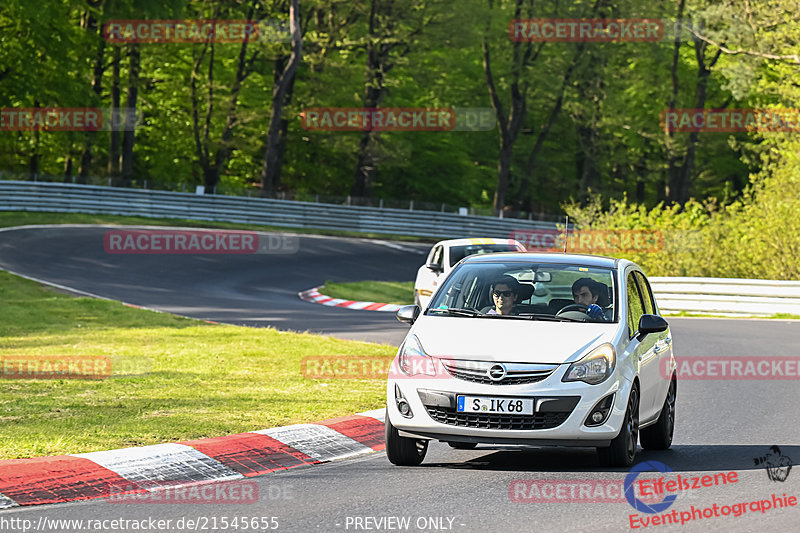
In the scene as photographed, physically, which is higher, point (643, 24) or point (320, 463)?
point (643, 24)

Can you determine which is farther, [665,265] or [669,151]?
[669,151]

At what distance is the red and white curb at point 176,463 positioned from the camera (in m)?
7.45

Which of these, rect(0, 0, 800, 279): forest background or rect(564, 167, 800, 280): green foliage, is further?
rect(0, 0, 800, 279): forest background

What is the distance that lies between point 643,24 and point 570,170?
1184cm

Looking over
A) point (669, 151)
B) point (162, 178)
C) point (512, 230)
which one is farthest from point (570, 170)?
point (162, 178)

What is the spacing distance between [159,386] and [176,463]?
400 cm

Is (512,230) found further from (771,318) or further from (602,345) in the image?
(602,345)

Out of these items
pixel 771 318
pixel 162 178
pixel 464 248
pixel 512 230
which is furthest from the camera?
pixel 162 178

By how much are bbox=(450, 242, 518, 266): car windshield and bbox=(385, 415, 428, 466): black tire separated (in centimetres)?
1362

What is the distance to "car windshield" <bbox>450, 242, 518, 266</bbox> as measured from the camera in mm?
22406

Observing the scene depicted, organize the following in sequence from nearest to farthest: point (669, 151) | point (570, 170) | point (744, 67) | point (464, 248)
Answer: point (464, 248) < point (744, 67) < point (669, 151) < point (570, 170)

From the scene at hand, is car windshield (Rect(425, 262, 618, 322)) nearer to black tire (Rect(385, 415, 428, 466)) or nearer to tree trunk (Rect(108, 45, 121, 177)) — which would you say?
black tire (Rect(385, 415, 428, 466))

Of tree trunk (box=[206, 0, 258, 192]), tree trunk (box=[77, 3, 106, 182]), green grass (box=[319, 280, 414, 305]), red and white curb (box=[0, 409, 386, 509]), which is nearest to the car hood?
red and white curb (box=[0, 409, 386, 509])

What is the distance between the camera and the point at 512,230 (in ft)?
189
